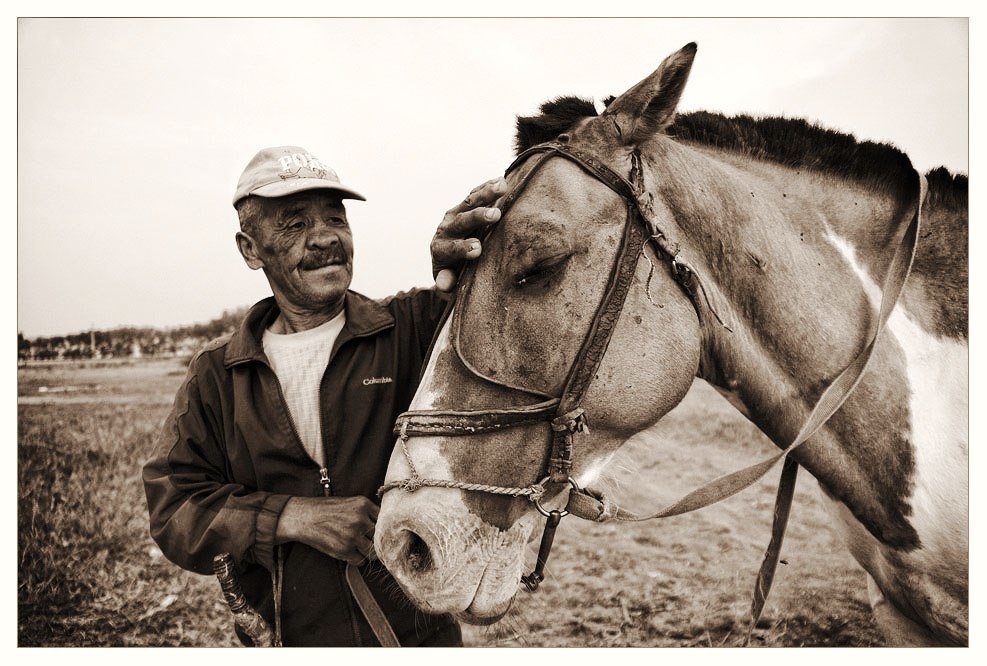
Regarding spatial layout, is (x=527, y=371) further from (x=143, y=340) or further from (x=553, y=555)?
(x=143, y=340)

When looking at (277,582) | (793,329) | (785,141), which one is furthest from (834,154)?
(277,582)

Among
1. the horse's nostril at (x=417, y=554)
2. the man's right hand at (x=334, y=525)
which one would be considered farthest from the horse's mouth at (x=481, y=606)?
the man's right hand at (x=334, y=525)

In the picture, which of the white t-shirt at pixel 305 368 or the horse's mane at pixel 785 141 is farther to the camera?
the white t-shirt at pixel 305 368

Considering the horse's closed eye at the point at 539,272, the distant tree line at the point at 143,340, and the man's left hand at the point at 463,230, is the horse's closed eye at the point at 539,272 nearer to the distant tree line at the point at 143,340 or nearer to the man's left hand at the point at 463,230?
the man's left hand at the point at 463,230

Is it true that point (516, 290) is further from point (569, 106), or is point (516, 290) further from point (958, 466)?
point (958, 466)

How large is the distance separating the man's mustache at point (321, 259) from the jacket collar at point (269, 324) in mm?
183

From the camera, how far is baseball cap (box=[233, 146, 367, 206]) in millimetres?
2412

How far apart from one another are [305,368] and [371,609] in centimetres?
90

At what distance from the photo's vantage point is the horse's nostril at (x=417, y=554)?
5.94 ft

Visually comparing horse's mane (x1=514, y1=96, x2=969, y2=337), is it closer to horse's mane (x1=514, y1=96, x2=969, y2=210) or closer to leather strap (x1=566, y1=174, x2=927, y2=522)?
horse's mane (x1=514, y1=96, x2=969, y2=210)

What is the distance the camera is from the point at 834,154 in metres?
2.23

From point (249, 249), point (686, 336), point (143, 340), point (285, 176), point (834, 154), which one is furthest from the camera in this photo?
point (143, 340)

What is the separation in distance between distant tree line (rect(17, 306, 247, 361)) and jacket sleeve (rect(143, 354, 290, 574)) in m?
1.69

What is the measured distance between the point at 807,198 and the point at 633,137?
65 cm
